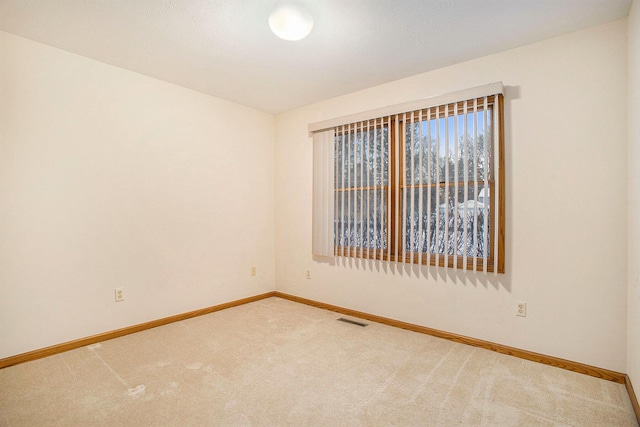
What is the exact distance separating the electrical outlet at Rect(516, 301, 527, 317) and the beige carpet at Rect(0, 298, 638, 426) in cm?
34

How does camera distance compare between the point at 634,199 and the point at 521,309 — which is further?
the point at 521,309

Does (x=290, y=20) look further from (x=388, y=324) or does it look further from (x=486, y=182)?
(x=388, y=324)

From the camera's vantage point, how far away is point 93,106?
2752mm

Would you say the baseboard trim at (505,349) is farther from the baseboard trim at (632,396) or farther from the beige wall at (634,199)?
the beige wall at (634,199)

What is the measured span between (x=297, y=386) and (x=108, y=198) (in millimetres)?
2289

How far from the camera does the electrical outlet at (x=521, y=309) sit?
98.0 inches

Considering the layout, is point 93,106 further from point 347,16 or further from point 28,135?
point 347,16

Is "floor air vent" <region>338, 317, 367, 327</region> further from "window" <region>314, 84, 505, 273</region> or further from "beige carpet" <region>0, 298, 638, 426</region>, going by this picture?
"window" <region>314, 84, 505, 273</region>

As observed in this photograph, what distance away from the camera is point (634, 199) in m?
1.95

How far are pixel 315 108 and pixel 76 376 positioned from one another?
11.1ft

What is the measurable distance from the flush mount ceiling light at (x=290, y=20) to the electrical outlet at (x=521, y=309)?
8.45 feet

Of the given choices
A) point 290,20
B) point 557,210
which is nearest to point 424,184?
point 557,210

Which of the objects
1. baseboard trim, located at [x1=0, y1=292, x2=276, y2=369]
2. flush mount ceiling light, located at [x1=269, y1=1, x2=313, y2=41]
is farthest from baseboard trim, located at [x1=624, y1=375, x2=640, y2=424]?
baseboard trim, located at [x1=0, y1=292, x2=276, y2=369]

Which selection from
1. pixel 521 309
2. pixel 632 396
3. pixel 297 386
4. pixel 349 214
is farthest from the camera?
pixel 349 214
